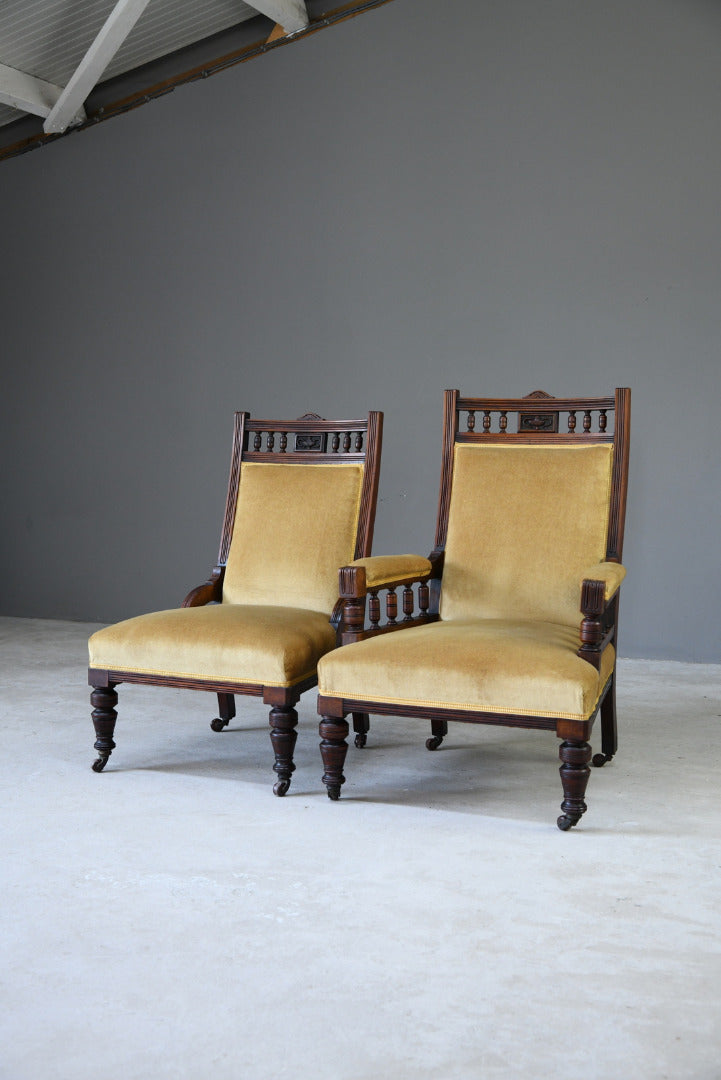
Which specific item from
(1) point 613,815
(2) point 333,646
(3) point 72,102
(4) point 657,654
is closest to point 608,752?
(1) point 613,815

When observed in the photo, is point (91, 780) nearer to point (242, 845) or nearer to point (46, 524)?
point (242, 845)

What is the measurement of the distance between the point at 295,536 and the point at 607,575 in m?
1.05

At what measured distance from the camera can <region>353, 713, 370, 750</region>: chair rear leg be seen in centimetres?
319

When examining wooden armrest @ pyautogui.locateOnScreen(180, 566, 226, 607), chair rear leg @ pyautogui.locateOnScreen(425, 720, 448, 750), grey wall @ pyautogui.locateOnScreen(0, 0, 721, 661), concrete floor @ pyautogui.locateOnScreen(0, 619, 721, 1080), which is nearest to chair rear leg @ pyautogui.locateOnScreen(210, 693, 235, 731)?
concrete floor @ pyautogui.locateOnScreen(0, 619, 721, 1080)

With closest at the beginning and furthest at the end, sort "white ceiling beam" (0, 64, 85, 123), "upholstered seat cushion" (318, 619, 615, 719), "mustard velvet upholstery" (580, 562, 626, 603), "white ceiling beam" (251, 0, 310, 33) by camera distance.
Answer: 1. "upholstered seat cushion" (318, 619, 615, 719)
2. "mustard velvet upholstery" (580, 562, 626, 603)
3. "white ceiling beam" (251, 0, 310, 33)
4. "white ceiling beam" (0, 64, 85, 123)

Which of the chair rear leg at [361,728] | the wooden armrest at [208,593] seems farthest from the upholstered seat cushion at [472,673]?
the wooden armrest at [208,593]

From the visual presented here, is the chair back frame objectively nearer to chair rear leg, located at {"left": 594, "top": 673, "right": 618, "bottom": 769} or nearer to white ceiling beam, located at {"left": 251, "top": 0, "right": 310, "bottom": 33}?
chair rear leg, located at {"left": 594, "top": 673, "right": 618, "bottom": 769}

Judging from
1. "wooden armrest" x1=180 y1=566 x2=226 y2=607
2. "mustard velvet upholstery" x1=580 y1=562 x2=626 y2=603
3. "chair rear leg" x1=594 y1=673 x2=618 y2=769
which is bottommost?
"chair rear leg" x1=594 y1=673 x2=618 y2=769

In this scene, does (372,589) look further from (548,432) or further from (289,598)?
(548,432)

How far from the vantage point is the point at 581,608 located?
241cm

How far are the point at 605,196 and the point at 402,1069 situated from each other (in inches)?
176

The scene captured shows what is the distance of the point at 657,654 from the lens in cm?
493

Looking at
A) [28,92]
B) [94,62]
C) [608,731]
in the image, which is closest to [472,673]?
[608,731]

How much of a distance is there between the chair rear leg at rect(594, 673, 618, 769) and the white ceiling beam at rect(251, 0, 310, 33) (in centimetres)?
425
